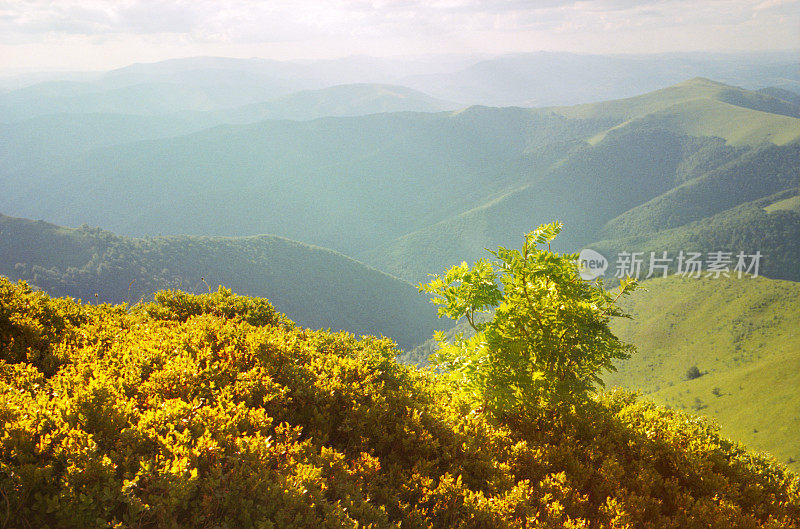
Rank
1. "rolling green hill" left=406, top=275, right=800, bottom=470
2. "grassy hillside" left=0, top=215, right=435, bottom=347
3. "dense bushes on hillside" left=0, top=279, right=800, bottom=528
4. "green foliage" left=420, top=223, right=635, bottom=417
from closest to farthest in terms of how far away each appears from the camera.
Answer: "dense bushes on hillside" left=0, top=279, right=800, bottom=528, "green foliage" left=420, top=223, right=635, bottom=417, "rolling green hill" left=406, top=275, right=800, bottom=470, "grassy hillside" left=0, top=215, right=435, bottom=347

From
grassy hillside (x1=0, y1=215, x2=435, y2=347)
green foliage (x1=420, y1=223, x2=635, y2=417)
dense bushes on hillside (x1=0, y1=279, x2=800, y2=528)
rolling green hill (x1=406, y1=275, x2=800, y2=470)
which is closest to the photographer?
dense bushes on hillside (x1=0, y1=279, x2=800, y2=528)

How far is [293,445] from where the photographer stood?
5902mm

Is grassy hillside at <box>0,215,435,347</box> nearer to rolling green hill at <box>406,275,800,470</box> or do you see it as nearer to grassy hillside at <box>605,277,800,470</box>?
rolling green hill at <box>406,275,800,470</box>

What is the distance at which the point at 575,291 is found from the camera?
9.58 metres

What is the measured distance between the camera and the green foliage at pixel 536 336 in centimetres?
855

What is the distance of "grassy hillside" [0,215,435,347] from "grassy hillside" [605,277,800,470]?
88.6m

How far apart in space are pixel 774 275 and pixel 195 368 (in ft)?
818

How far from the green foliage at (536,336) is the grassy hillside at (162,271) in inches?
6595

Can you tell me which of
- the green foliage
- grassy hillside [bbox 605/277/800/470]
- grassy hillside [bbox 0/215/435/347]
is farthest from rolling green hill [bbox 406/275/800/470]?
the green foliage

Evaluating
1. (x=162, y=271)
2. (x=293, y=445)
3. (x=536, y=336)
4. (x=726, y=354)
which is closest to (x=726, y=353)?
(x=726, y=354)

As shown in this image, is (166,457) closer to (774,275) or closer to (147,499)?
(147,499)

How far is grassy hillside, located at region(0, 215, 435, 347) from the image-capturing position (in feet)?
542

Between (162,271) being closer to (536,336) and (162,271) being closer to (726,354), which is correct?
(726,354)

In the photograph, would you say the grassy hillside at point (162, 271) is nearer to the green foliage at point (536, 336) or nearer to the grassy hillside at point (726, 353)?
the grassy hillside at point (726, 353)
